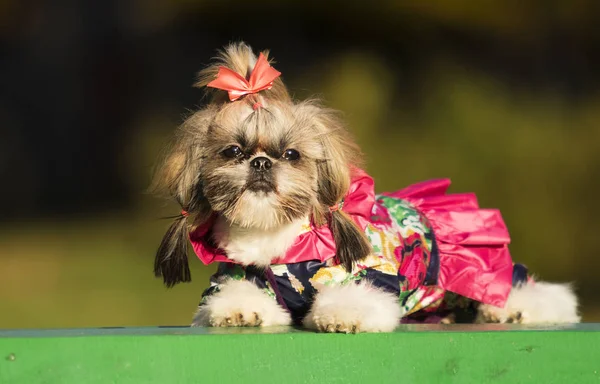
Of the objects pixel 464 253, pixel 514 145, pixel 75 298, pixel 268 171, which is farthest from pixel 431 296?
pixel 75 298

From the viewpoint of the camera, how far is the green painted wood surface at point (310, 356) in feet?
7.61

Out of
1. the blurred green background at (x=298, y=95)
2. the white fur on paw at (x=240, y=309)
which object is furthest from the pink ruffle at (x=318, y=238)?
the blurred green background at (x=298, y=95)

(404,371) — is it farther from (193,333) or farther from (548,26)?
(548,26)

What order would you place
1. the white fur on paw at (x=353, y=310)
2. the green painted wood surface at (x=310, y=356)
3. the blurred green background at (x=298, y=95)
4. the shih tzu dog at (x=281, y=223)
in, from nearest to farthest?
the green painted wood surface at (x=310, y=356) < the white fur on paw at (x=353, y=310) < the shih tzu dog at (x=281, y=223) < the blurred green background at (x=298, y=95)

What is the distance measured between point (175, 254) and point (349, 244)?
1.82ft

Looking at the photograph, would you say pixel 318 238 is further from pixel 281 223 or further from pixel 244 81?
pixel 244 81

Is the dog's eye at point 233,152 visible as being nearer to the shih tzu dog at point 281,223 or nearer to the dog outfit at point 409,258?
the shih tzu dog at point 281,223

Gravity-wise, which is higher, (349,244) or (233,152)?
(233,152)

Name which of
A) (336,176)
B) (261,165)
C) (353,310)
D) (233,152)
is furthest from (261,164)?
(353,310)

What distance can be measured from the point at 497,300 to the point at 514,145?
2830mm

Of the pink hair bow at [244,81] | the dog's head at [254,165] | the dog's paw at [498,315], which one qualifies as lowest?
the dog's paw at [498,315]

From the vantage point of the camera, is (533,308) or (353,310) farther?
(533,308)

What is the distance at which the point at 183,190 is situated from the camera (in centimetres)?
315

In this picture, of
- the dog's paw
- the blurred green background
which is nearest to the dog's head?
the dog's paw
